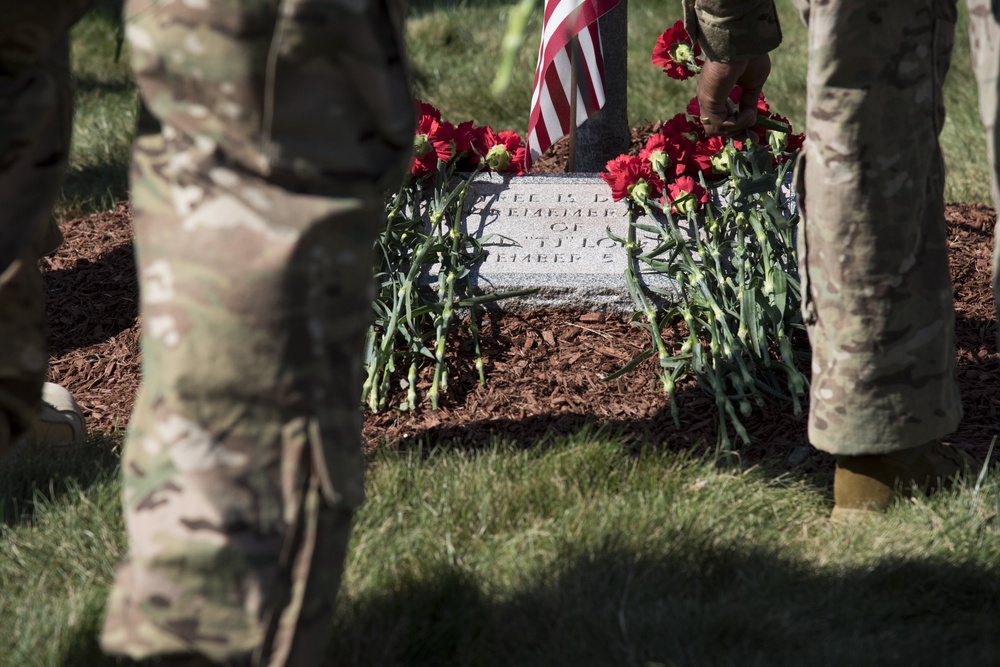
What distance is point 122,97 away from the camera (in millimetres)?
6270

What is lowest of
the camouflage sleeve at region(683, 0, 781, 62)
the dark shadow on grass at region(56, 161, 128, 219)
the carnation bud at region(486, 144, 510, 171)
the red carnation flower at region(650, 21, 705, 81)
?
the dark shadow on grass at region(56, 161, 128, 219)

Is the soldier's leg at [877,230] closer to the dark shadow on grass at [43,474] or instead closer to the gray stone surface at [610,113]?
the dark shadow on grass at [43,474]

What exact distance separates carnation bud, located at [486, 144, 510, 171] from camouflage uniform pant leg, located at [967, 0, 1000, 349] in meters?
2.04

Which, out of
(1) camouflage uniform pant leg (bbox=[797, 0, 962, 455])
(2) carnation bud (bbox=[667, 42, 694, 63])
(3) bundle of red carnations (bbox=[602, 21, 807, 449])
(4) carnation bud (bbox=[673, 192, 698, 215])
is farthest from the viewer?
(2) carnation bud (bbox=[667, 42, 694, 63])

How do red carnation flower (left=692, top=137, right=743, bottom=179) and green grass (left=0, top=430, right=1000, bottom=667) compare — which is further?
red carnation flower (left=692, top=137, right=743, bottom=179)

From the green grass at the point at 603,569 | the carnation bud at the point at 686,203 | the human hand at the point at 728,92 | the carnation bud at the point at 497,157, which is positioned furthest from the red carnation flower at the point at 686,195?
the green grass at the point at 603,569

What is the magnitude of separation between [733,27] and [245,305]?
7.90 feet

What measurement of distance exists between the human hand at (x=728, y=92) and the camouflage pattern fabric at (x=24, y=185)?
2.44m

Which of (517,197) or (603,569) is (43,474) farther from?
(517,197)

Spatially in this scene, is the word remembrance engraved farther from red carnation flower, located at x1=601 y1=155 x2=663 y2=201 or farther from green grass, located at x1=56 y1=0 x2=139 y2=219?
green grass, located at x1=56 y1=0 x2=139 y2=219

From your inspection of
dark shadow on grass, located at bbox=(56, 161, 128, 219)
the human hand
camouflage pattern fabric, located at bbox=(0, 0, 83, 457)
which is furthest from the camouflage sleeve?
dark shadow on grass, located at bbox=(56, 161, 128, 219)

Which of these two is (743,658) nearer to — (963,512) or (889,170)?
(963,512)

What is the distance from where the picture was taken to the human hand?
3477 millimetres

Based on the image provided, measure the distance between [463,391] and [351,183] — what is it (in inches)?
66.2
